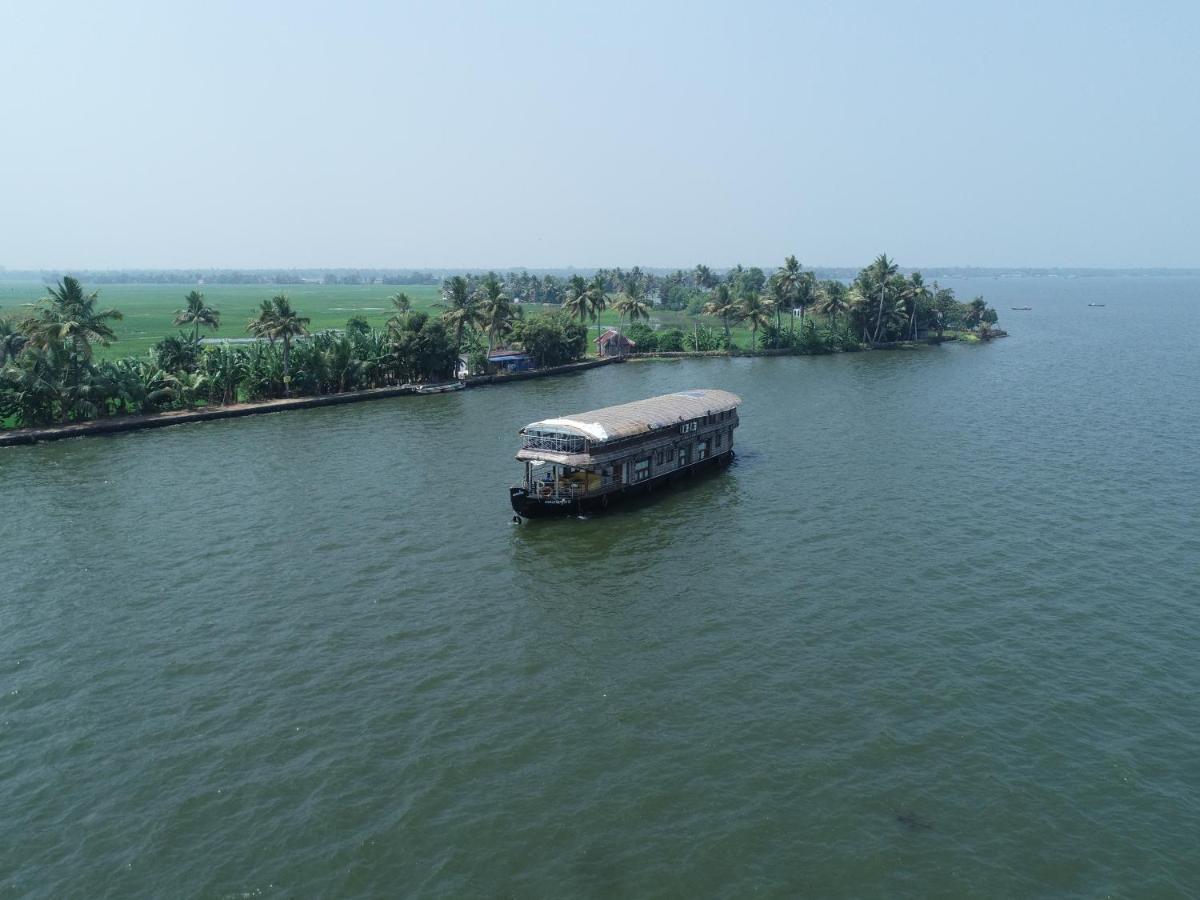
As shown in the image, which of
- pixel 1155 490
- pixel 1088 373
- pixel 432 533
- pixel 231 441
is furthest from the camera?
pixel 1088 373

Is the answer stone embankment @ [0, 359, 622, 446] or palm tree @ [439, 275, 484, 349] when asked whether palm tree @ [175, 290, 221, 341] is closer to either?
stone embankment @ [0, 359, 622, 446]

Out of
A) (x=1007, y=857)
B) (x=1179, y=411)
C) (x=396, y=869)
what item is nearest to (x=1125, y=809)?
(x=1007, y=857)

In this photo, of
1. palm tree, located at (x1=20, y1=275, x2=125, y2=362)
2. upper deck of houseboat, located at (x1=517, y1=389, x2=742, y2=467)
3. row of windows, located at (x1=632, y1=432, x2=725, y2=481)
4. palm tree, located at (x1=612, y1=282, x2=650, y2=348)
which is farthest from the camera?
palm tree, located at (x1=612, y1=282, x2=650, y2=348)

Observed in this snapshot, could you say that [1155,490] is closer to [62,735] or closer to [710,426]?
[710,426]

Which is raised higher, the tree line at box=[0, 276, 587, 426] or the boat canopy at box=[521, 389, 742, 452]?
the tree line at box=[0, 276, 587, 426]

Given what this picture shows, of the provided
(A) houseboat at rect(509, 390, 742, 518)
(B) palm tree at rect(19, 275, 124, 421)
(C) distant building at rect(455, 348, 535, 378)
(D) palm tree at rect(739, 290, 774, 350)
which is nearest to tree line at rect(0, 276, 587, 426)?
(B) palm tree at rect(19, 275, 124, 421)

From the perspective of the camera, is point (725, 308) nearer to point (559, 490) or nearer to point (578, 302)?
point (578, 302)

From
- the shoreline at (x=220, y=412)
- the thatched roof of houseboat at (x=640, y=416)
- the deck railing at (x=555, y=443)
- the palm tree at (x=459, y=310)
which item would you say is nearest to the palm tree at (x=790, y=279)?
the shoreline at (x=220, y=412)

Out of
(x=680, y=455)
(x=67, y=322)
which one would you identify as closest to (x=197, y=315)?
(x=67, y=322)
